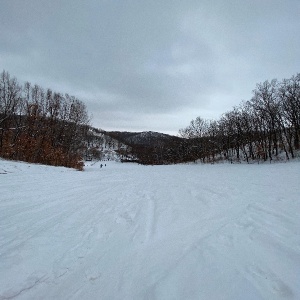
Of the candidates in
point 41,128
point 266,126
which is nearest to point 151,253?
point 41,128

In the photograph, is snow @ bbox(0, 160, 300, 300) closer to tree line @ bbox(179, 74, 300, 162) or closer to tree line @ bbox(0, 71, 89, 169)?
tree line @ bbox(0, 71, 89, 169)

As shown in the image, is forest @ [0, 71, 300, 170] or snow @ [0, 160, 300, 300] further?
forest @ [0, 71, 300, 170]

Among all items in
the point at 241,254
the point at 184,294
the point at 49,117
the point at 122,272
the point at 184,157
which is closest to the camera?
the point at 184,294

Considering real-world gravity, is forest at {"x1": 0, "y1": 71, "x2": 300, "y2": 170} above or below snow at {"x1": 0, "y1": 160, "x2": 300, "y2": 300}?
above

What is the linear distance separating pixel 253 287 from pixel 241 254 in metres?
0.77

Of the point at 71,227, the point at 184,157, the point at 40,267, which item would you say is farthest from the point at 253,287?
the point at 184,157

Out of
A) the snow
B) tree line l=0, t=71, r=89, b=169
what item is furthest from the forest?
the snow

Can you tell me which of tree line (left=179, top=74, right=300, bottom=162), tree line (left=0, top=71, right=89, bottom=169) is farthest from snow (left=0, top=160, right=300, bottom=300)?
tree line (left=179, top=74, right=300, bottom=162)

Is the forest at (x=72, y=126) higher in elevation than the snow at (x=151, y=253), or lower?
higher

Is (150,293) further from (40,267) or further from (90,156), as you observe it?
(90,156)

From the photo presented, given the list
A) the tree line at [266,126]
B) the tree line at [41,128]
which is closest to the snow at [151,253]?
the tree line at [41,128]

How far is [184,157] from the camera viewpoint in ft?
244

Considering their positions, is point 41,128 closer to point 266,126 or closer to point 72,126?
point 72,126

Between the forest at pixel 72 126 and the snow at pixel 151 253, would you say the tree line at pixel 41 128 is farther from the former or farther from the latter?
the snow at pixel 151 253
